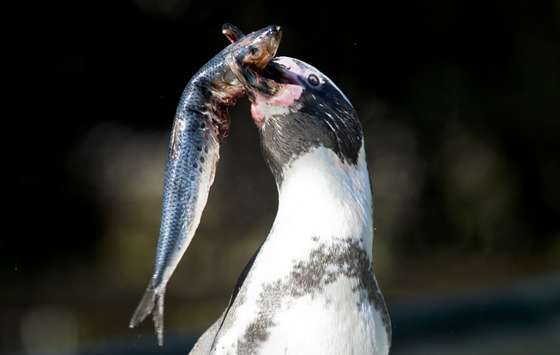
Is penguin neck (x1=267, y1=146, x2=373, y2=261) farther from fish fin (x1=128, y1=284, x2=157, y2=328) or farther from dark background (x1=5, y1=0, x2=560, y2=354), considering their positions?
dark background (x1=5, y1=0, x2=560, y2=354)

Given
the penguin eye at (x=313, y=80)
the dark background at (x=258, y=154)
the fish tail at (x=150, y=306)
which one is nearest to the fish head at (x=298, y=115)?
the penguin eye at (x=313, y=80)

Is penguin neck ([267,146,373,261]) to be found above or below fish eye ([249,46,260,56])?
below

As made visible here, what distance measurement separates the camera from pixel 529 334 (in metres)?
4.68

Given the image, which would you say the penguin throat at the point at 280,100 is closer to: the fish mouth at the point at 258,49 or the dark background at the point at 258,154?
the fish mouth at the point at 258,49

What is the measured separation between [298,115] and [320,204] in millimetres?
137

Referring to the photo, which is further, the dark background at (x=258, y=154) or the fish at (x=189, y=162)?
the dark background at (x=258, y=154)

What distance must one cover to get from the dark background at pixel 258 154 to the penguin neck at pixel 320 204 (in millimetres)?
3376

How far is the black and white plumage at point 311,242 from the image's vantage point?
1.47 metres

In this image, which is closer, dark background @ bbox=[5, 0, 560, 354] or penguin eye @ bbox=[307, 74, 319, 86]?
penguin eye @ bbox=[307, 74, 319, 86]

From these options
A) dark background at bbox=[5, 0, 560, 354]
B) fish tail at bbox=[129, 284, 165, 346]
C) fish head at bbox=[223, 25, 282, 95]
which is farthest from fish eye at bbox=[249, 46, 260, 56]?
dark background at bbox=[5, 0, 560, 354]

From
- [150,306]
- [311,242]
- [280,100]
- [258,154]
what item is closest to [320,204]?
[311,242]

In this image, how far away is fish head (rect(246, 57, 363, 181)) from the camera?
1521mm

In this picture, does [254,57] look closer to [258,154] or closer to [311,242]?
[311,242]

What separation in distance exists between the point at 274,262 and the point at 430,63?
443 cm
